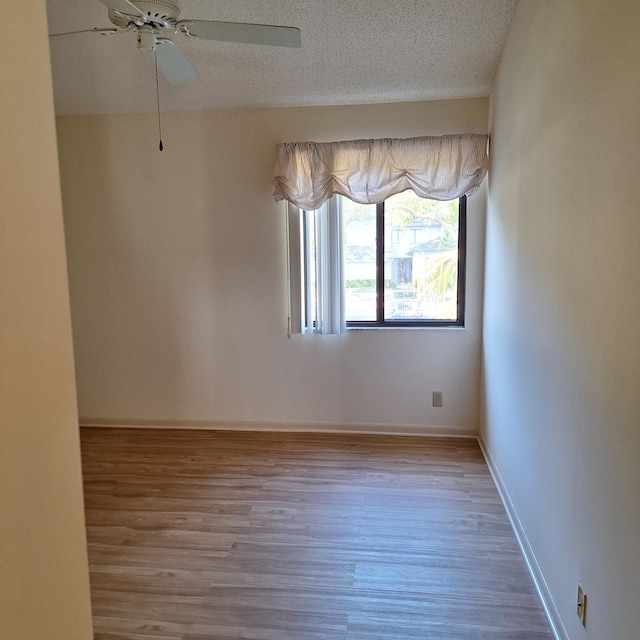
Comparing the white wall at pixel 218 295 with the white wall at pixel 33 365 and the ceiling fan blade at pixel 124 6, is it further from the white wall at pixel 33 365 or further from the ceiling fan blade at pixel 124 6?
the white wall at pixel 33 365

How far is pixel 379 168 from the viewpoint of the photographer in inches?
135

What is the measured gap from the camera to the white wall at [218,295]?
368cm

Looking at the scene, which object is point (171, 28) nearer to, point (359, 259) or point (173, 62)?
point (173, 62)

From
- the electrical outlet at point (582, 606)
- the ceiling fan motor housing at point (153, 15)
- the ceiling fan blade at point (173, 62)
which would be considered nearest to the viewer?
the electrical outlet at point (582, 606)

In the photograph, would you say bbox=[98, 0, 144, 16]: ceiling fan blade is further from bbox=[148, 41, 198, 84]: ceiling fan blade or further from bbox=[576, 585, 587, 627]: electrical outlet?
Answer: bbox=[576, 585, 587, 627]: electrical outlet

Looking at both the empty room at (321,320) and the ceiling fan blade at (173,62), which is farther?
the ceiling fan blade at (173,62)

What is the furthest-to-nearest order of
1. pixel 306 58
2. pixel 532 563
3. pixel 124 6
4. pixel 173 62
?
1. pixel 306 58
2. pixel 173 62
3. pixel 532 563
4. pixel 124 6

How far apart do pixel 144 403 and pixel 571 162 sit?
355cm

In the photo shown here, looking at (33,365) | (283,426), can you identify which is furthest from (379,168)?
(33,365)

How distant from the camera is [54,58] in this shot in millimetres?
2902

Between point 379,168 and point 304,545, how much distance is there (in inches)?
97.4

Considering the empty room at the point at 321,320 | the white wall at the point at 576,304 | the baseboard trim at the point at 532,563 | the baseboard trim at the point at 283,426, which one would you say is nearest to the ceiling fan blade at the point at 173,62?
the empty room at the point at 321,320

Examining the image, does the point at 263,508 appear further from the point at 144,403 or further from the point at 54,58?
the point at 54,58

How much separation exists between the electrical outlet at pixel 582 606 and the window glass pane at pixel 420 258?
7.68 feet
